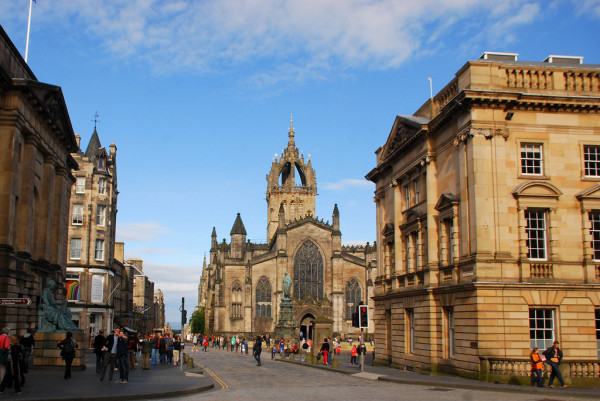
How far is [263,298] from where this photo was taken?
81.3 metres

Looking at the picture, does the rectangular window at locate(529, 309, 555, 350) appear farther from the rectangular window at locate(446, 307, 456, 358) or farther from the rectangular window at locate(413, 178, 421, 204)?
the rectangular window at locate(413, 178, 421, 204)

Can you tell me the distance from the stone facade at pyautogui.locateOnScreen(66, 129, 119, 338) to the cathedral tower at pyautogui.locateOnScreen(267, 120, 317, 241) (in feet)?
152

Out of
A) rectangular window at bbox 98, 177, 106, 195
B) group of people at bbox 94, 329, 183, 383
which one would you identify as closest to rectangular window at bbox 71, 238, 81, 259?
rectangular window at bbox 98, 177, 106, 195

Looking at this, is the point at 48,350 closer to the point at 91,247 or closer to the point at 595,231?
the point at 595,231

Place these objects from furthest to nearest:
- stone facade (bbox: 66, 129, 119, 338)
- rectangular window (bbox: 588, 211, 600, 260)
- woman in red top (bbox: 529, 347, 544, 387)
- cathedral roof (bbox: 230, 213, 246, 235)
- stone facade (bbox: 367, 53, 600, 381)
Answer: cathedral roof (bbox: 230, 213, 246, 235), stone facade (bbox: 66, 129, 119, 338), rectangular window (bbox: 588, 211, 600, 260), stone facade (bbox: 367, 53, 600, 381), woman in red top (bbox: 529, 347, 544, 387)

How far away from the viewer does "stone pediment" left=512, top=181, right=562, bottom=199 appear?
23969 millimetres

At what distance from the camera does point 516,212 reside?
78.3ft

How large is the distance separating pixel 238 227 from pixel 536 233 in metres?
70.8

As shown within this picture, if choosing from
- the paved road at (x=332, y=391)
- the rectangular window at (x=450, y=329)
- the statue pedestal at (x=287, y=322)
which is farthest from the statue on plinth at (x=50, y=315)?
the statue pedestal at (x=287, y=322)

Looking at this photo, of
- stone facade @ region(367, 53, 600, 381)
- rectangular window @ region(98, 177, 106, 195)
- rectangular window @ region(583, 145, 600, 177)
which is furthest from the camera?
rectangular window @ region(98, 177, 106, 195)

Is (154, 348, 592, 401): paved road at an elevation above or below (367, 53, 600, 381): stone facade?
below

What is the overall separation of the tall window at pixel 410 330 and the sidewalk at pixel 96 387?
10759 millimetres

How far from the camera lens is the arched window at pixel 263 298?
266 feet

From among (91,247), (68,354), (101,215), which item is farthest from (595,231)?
(101,215)
